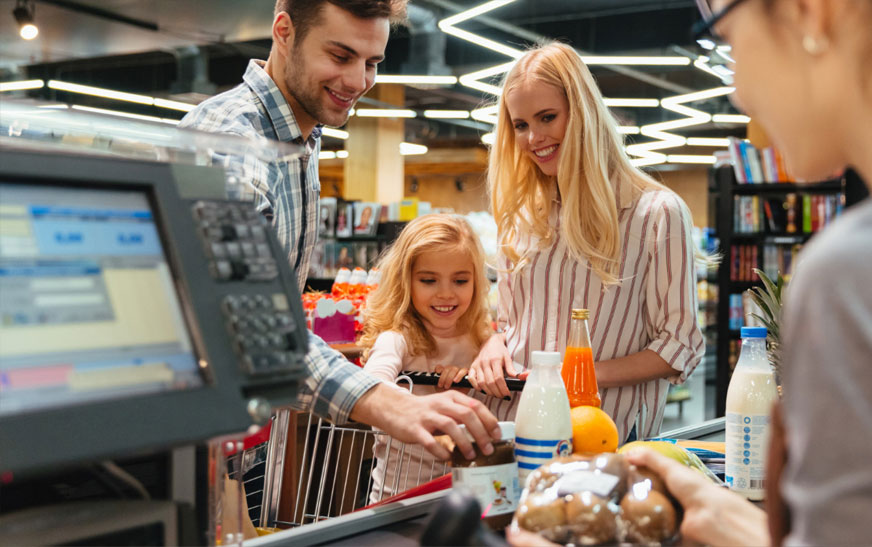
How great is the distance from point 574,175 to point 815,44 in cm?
151

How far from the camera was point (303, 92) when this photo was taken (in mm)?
1909

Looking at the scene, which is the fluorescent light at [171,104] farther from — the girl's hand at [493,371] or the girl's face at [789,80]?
the girl's face at [789,80]

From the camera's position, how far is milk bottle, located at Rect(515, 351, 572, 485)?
115 cm

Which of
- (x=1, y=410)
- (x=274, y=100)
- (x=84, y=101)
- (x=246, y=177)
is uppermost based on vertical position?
(x=84, y=101)

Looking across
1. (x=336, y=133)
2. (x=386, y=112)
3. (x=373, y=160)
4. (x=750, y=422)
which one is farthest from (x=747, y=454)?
(x=336, y=133)

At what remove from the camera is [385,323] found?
2715 millimetres

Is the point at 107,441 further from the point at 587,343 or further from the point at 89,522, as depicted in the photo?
the point at 587,343

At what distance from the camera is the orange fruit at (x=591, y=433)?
125 cm

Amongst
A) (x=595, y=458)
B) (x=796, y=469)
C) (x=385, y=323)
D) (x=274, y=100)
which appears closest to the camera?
(x=796, y=469)

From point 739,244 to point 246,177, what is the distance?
24.2 feet

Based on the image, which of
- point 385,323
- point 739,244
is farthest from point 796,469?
point 739,244

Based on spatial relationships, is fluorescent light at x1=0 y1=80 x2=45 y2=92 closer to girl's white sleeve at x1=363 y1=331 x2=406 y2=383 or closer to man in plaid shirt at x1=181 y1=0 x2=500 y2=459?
girl's white sleeve at x1=363 y1=331 x2=406 y2=383

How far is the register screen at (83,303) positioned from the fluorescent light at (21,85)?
11288mm

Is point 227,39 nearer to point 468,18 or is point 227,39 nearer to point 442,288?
point 468,18
